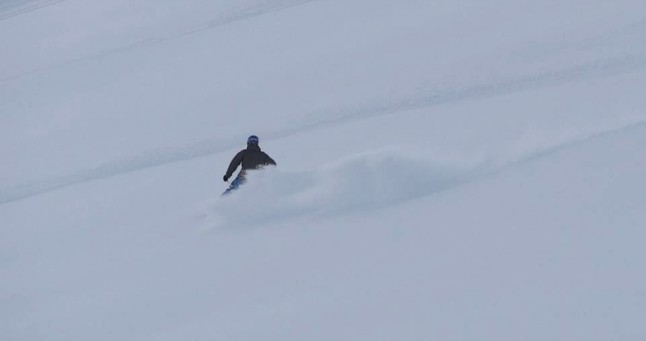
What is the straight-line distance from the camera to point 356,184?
8.75 meters

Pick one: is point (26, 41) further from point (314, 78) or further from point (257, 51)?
point (314, 78)

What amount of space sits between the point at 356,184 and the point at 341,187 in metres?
0.19

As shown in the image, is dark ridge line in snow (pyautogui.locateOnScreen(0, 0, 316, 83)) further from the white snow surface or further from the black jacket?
the black jacket

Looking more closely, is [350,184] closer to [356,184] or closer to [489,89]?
[356,184]

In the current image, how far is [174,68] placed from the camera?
2095 centimetres

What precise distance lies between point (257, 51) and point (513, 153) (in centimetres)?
1223

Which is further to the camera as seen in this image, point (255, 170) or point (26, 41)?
point (26, 41)

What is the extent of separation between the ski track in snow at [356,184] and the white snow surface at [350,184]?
1.4 inches

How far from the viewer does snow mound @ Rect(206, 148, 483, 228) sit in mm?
8422

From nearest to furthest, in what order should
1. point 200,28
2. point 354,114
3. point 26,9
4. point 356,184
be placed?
point 356,184, point 354,114, point 200,28, point 26,9

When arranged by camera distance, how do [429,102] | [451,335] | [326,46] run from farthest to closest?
[326,46] → [429,102] → [451,335]

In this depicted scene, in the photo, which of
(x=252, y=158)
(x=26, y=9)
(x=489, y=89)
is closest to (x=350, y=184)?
(x=252, y=158)

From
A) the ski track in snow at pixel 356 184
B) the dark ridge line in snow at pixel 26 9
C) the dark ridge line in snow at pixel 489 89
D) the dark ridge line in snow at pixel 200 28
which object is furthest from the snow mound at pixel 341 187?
the dark ridge line in snow at pixel 26 9

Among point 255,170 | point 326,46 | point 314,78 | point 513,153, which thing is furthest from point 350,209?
point 326,46
